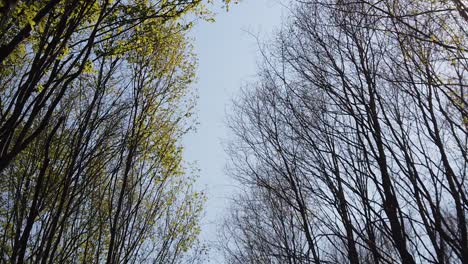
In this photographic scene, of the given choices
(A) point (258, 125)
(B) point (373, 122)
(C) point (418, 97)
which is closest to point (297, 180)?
(A) point (258, 125)

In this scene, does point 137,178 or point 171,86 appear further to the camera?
point 171,86

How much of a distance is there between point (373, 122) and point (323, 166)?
1.16 metres

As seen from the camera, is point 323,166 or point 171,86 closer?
point 323,166

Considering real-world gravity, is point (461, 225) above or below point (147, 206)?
below

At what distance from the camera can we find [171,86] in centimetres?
684

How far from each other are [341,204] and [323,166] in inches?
31.7

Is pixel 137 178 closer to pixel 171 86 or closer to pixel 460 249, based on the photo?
pixel 171 86

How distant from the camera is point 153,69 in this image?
627 cm

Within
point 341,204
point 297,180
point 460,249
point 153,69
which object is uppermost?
point 153,69

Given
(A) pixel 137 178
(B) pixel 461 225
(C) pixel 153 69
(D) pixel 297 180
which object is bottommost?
(B) pixel 461 225

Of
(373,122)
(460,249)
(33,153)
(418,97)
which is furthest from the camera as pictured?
(33,153)

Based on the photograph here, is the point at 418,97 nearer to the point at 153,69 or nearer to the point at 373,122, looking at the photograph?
the point at 373,122

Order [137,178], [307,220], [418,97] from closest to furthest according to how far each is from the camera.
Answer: [418,97] → [137,178] → [307,220]

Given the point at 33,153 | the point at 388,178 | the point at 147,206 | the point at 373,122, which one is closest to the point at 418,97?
the point at 373,122
